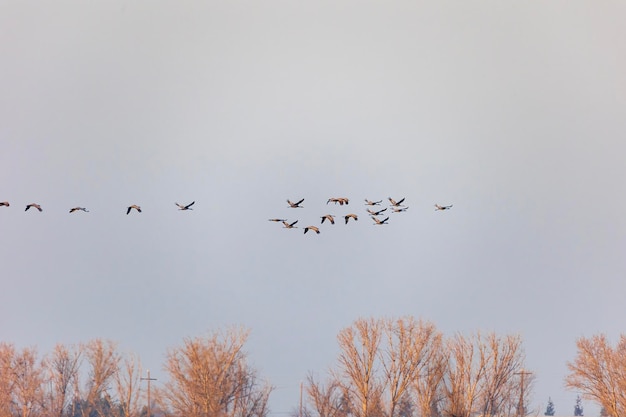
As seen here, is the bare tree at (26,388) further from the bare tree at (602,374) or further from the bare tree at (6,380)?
the bare tree at (602,374)

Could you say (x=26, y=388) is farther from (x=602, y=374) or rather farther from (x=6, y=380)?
(x=602, y=374)

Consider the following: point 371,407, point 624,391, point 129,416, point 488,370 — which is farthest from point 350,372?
point 624,391

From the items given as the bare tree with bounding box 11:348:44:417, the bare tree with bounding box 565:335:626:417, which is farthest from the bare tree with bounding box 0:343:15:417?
the bare tree with bounding box 565:335:626:417

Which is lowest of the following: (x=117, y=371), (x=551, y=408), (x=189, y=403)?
(x=189, y=403)

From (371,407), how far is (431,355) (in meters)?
5.03

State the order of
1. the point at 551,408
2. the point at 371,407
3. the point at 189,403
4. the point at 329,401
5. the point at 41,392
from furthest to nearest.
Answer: the point at 551,408, the point at 41,392, the point at 329,401, the point at 371,407, the point at 189,403

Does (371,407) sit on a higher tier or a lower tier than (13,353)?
lower

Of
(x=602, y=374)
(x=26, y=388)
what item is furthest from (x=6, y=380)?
(x=602, y=374)

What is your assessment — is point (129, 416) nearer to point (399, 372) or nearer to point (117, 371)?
point (117, 371)

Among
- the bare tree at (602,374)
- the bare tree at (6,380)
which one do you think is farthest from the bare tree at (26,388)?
the bare tree at (602,374)

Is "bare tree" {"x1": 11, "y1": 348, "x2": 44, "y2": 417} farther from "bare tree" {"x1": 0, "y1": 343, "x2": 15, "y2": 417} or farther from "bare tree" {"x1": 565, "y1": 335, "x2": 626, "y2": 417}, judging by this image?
"bare tree" {"x1": 565, "y1": 335, "x2": 626, "y2": 417}

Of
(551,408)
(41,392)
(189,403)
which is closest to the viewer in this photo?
(189,403)

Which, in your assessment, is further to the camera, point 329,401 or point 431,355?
point 329,401

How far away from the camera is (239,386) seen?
63250mm
